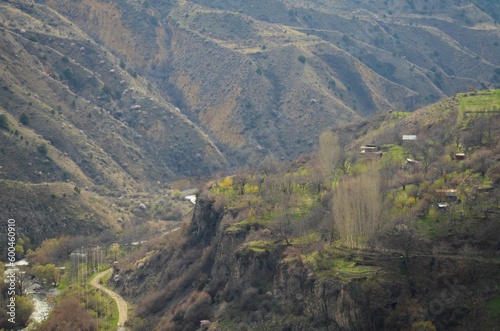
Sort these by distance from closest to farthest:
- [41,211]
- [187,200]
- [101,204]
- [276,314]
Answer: [276,314] → [41,211] → [101,204] → [187,200]

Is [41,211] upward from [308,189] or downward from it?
downward

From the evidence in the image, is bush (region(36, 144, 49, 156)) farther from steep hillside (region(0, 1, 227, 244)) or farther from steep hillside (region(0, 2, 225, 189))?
steep hillside (region(0, 2, 225, 189))

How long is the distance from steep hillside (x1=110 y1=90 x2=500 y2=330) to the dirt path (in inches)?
69.3

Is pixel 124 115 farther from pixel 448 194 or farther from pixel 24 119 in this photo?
pixel 448 194

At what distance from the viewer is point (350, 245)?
78.4 metres

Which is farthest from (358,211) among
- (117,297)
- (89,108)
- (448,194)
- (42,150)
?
(89,108)

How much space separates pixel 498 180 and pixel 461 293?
18.5m

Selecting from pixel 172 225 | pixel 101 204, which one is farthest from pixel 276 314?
pixel 101 204

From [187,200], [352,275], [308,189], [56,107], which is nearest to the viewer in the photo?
[352,275]

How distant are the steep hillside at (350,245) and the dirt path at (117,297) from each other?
5.77 ft

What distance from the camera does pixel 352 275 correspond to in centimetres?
7206

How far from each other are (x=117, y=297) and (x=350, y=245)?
3710cm

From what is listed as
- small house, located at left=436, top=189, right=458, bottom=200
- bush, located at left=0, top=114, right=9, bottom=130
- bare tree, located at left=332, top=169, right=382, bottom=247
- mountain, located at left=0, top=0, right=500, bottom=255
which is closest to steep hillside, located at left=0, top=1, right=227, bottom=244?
bush, located at left=0, top=114, right=9, bottom=130

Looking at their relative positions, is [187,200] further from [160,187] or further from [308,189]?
[308,189]
